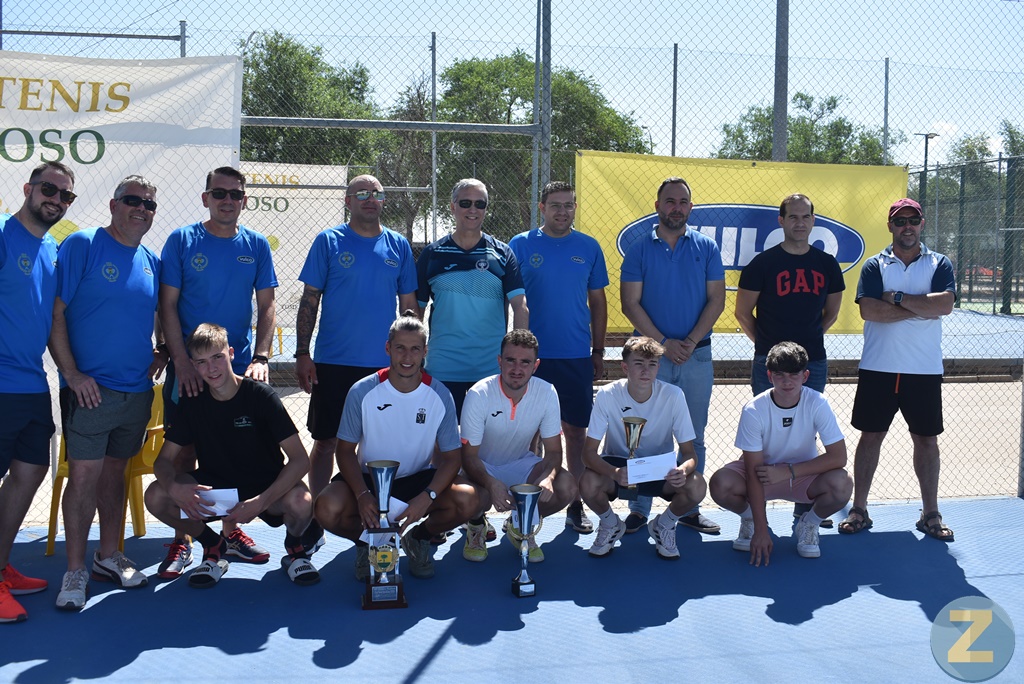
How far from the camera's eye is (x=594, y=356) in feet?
16.9

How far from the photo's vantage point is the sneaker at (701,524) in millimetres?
5020

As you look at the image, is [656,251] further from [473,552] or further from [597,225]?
[473,552]

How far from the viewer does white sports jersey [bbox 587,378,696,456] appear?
4535 millimetres

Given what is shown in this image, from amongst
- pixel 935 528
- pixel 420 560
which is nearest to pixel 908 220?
pixel 935 528

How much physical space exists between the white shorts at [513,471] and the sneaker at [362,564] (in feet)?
2.39

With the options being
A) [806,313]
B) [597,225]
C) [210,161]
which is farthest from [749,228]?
[210,161]

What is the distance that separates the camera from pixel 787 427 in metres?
4.66

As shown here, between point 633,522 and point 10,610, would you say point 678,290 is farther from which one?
point 10,610

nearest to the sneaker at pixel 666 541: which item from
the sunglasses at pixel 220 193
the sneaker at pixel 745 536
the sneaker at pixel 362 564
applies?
the sneaker at pixel 745 536

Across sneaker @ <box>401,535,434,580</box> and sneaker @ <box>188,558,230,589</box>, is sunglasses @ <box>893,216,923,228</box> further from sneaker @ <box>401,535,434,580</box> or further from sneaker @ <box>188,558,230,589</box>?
sneaker @ <box>188,558,230,589</box>

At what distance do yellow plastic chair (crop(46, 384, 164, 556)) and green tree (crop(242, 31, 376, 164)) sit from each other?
33.9 ft

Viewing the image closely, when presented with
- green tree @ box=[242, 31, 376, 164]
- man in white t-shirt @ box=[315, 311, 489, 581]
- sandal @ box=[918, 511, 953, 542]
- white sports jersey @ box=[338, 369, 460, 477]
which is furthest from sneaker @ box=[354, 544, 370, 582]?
green tree @ box=[242, 31, 376, 164]

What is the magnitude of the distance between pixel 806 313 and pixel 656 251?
0.93 meters

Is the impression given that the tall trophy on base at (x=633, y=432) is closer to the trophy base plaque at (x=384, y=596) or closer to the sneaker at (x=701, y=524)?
the sneaker at (x=701, y=524)
